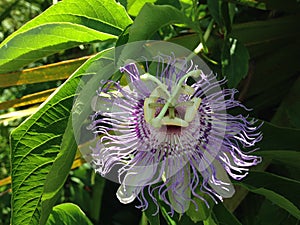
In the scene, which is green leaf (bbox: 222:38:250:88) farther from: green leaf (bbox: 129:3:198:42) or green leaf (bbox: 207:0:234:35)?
green leaf (bbox: 129:3:198:42)

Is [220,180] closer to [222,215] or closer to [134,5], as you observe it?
[222,215]

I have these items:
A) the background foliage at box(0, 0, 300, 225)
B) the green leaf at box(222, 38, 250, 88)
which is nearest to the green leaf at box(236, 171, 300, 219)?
the background foliage at box(0, 0, 300, 225)

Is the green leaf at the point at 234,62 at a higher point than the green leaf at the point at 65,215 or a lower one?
higher

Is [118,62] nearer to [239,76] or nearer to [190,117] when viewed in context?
[190,117]

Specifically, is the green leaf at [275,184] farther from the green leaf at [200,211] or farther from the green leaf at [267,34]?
the green leaf at [267,34]

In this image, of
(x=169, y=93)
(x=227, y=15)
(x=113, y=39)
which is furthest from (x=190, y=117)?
(x=227, y=15)

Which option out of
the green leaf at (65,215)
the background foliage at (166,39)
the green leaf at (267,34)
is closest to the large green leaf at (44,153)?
the background foliage at (166,39)

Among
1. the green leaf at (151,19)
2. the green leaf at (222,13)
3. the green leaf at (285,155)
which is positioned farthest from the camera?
the green leaf at (222,13)
